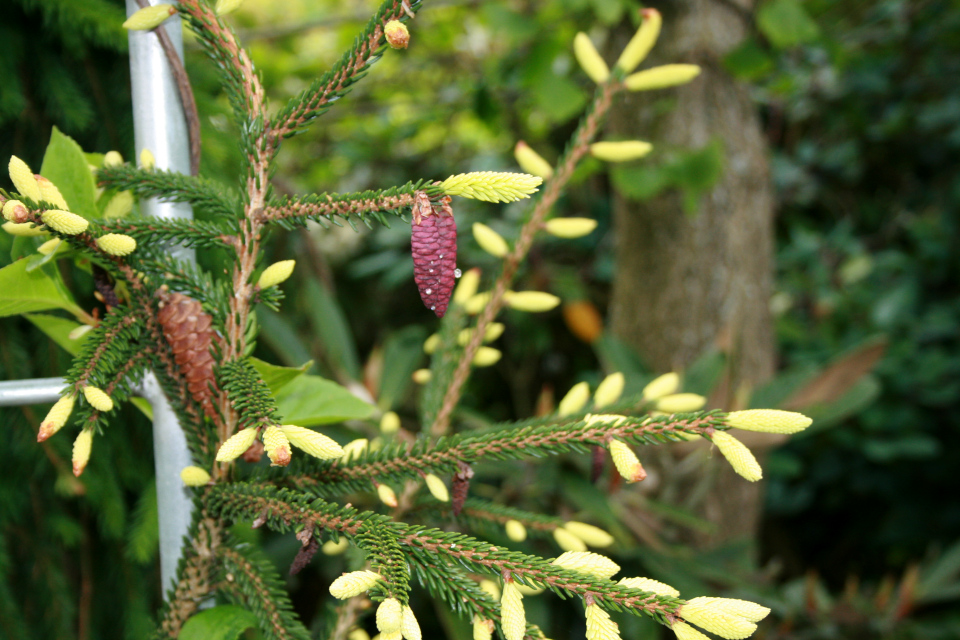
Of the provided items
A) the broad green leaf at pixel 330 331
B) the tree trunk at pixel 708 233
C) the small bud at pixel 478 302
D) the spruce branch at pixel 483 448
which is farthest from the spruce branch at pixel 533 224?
the tree trunk at pixel 708 233

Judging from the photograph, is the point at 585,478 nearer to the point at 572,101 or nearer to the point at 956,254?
the point at 572,101

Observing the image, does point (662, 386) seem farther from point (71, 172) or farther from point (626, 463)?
point (71, 172)

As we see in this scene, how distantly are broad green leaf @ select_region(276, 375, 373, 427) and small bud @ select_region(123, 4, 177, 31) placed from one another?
0.74 feet

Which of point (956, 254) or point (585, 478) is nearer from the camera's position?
point (585, 478)

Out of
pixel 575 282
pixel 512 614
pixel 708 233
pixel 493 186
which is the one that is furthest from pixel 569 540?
pixel 575 282

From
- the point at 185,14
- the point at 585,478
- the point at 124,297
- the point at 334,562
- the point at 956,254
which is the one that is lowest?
the point at 334,562

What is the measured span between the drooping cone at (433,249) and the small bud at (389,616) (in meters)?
0.13

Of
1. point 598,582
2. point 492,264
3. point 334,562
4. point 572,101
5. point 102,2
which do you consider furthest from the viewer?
point 492,264

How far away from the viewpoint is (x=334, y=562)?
3.08ft

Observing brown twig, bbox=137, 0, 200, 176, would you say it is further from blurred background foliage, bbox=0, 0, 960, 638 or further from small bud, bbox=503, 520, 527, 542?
small bud, bbox=503, 520, 527, 542

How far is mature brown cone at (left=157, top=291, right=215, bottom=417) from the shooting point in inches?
13.7

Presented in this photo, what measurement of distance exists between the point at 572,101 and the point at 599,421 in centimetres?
83

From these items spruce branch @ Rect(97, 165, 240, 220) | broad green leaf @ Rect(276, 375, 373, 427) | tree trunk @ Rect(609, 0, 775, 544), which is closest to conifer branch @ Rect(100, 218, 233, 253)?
spruce branch @ Rect(97, 165, 240, 220)

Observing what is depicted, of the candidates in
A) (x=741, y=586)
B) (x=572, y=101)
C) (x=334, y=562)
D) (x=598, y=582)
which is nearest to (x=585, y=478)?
(x=741, y=586)
